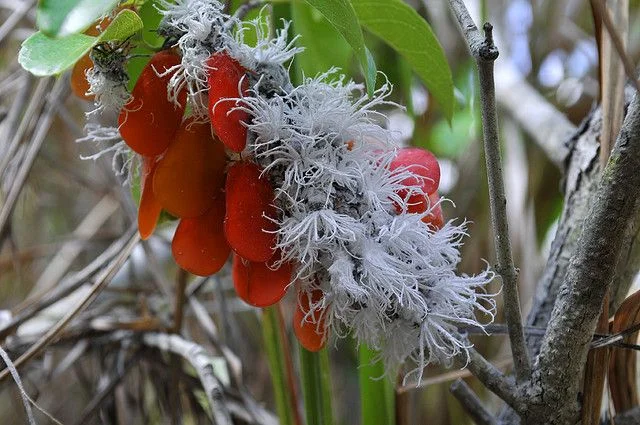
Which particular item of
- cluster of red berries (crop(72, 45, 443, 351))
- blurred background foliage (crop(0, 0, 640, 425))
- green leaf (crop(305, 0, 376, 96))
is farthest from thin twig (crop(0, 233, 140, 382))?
green leaf (crop(305, 0, 376, 96))

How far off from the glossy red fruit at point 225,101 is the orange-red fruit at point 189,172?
0.09 feet

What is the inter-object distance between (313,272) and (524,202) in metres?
0.61

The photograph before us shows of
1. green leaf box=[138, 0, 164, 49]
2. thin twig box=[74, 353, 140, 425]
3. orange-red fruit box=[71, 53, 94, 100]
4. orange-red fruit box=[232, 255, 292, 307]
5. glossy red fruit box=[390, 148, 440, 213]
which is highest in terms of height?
green leaf box=[138, 0, 164, 49]

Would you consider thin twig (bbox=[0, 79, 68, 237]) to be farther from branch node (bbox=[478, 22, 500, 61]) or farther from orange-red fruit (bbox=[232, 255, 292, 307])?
branch node (bbox=[478, 22, 500, 61])

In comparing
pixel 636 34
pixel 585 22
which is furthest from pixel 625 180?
pixel 585 22

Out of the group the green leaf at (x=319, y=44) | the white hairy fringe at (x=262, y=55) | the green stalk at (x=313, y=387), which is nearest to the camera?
the white hairy fringe at (x=262, y=55)

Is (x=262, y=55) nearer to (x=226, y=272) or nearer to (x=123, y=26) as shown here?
(x=123, y=26)

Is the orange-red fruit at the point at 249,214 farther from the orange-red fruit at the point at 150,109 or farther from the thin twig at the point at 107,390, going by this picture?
the thin twig at the point at 107,390

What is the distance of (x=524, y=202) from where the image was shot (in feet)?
3.06

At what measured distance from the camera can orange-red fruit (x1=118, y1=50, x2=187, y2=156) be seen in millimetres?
399

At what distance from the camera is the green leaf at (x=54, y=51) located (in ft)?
1.08

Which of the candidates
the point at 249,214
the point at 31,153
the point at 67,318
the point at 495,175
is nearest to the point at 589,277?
the point at 495,175

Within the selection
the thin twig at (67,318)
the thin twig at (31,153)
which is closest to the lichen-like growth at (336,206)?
the thin twig at (67,318)

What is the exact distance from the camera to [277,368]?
59 centimetres
